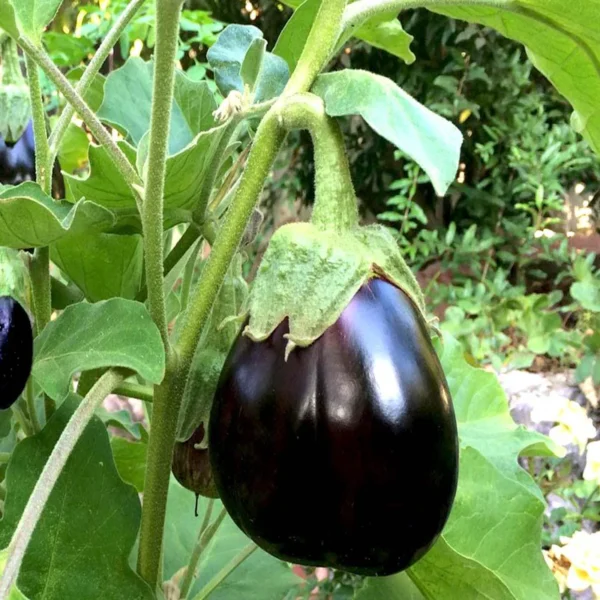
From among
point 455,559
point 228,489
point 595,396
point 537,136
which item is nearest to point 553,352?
point 595,396

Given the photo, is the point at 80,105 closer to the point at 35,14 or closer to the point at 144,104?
the point at 35,14

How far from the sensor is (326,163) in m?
0.29

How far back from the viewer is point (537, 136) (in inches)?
86.2

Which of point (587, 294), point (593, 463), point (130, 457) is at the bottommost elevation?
point (587, 294)

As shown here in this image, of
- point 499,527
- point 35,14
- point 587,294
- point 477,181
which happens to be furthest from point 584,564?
point 477,181

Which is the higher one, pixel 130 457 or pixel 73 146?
pixel 73 146

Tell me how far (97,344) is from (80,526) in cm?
10

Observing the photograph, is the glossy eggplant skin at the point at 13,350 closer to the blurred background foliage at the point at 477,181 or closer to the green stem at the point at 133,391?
the green stem at the point at 133,391

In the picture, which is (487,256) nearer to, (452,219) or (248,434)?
(452,219)

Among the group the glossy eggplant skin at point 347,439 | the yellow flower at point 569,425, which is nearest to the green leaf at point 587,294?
the yellow flower at point 569,425

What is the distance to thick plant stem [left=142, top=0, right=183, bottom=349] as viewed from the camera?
30 cm

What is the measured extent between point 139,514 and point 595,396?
1.39 metres

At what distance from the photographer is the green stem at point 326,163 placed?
0.95ft

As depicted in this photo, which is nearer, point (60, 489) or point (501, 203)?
point (60, 489)
